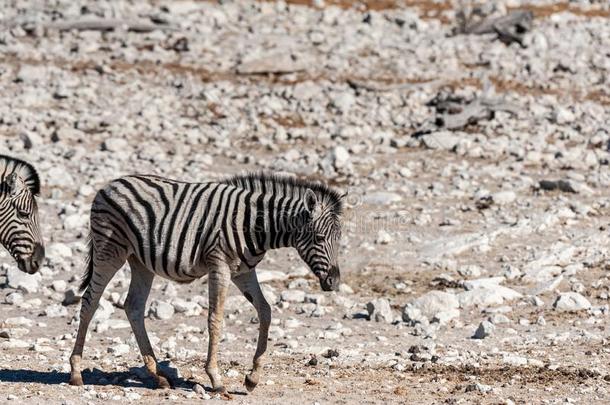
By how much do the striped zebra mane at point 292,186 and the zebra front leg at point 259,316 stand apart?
663 mm

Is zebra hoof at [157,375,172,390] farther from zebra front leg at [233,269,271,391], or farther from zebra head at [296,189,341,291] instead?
zebra head at [296,189,341,291]

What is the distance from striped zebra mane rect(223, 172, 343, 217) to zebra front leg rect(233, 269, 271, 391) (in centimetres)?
66

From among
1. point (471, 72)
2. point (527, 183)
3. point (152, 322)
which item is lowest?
point (152, 322)

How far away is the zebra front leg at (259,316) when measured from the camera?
29.0ft

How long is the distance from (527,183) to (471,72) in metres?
7.55

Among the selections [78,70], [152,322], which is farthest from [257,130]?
[152,322]

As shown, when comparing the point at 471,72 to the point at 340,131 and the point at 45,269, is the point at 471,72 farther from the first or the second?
the point at 45,269

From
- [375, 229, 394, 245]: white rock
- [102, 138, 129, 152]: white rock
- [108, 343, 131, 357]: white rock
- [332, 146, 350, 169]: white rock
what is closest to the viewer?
[108, 343, 131, 357]: white rock

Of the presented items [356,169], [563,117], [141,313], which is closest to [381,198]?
[356,169]

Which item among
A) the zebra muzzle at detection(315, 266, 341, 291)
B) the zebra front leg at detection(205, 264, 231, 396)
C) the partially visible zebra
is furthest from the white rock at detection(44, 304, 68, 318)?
the zebra muzzle at detection(315, 266, 341, 291)

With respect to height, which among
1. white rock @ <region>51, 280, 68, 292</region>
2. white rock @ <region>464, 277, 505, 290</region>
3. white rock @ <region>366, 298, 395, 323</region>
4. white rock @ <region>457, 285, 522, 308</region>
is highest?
white rock @ <region>464, 277, 505, 290</region>

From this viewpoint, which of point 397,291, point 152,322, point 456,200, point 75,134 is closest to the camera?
point 152,322

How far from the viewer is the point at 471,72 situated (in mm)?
23938

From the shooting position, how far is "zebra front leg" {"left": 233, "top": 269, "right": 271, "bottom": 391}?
8844 millimetres
